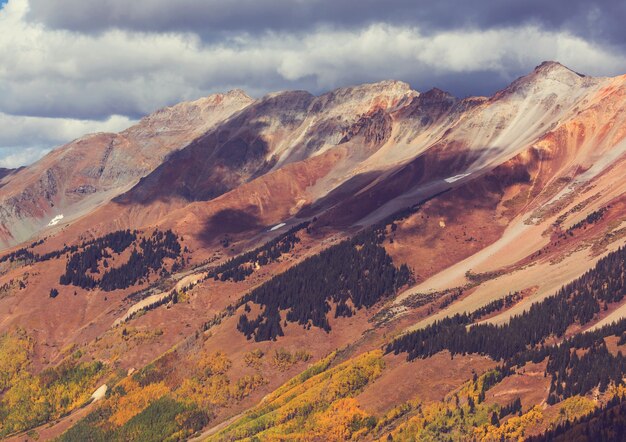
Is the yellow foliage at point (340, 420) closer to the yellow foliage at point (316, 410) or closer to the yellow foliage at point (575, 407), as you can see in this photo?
the yellow foliage at point (316, 410)

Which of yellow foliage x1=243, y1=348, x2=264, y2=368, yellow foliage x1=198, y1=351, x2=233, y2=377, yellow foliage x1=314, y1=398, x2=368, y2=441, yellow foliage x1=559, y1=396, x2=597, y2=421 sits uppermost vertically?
yellow foliage x1=198, y1=351, x2=233, y2=377

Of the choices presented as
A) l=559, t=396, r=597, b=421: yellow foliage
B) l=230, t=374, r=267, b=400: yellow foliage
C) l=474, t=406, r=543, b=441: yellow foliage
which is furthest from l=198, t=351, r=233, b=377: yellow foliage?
l=559, t=396, r=597, b=421: yellow foliage

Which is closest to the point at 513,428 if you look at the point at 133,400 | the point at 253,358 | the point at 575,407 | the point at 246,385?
the point at 575,407

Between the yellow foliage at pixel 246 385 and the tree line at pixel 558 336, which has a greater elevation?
the yellow foliage at pixel 246 385

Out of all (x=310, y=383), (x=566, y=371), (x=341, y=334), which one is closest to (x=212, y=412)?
(x=310, y=383)

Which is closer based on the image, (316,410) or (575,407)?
(575,407)

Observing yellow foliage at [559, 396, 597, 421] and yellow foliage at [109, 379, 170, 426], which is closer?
yellow foliage at [559, 396, 597, 421]

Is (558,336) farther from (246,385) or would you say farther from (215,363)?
(215,363)

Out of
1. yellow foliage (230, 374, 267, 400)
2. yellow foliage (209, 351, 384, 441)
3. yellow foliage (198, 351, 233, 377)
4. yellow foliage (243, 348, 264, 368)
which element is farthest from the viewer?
yellow foliage (243, 348, 264, 368)

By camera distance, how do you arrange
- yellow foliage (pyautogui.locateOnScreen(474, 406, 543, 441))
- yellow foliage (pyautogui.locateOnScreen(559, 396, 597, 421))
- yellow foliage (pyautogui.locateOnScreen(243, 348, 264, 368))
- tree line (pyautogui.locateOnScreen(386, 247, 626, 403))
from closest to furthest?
yellow foliage (pyautogui.locateOnScreen(559, 396, 597, 421)), yellow foliage (pyautogui.locateOnScreen(474, 406, 543, 441)), tree line (pyautogui.locateOnScreen(386, 247, 626, 403)), yellow foliage (pyautogui.locateOnScreen(243, 348, 264, 368))

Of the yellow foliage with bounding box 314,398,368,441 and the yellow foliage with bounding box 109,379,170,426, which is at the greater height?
the yellow foliage with bounding box 109,379,170,426

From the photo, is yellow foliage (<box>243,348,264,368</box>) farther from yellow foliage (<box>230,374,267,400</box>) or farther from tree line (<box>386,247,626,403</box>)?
tree line (<box>386,247,626,403</box>)

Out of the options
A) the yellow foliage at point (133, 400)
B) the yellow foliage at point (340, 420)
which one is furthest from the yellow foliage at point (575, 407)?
the yellow foliage at point (133, 400)

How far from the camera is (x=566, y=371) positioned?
105 metres
